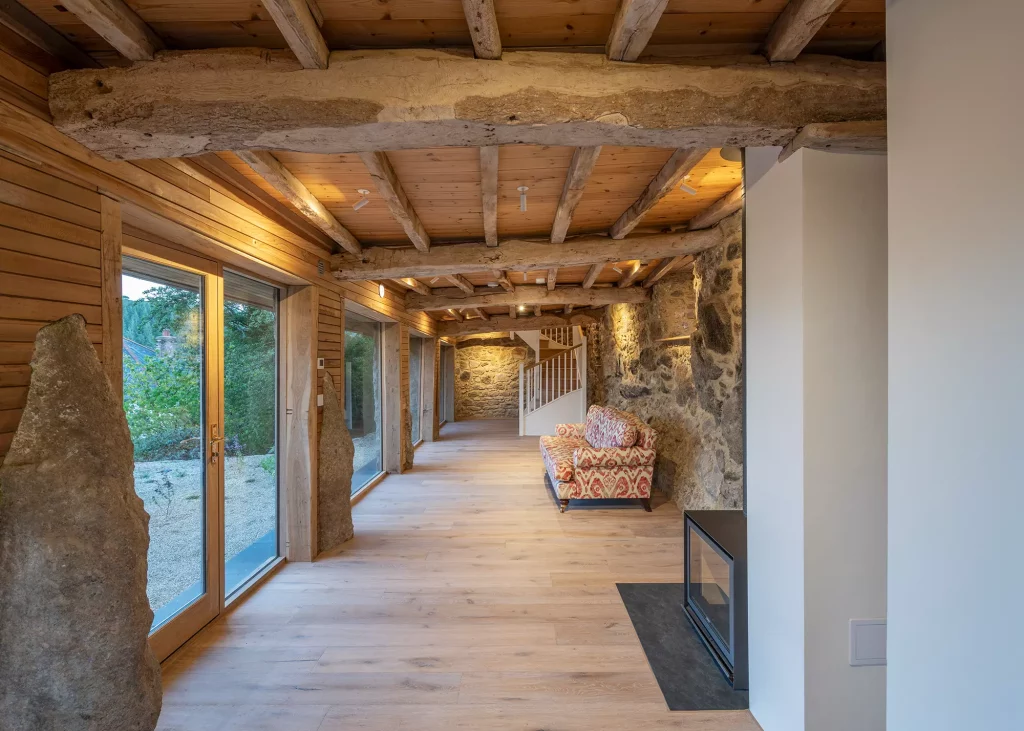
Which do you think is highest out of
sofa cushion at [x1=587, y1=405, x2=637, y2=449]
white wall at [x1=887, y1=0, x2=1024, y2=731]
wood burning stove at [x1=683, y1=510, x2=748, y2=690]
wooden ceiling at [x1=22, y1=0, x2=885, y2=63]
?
wooden ceiling at [x1=22, y1=0, x2=885, y2=63]

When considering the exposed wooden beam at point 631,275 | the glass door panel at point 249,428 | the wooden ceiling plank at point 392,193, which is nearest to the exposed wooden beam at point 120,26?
the wooden ceiling plank at point 392,193

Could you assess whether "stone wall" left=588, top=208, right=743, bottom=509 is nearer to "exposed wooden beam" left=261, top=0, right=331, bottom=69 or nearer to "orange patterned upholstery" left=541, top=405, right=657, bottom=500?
"orange patterned upholstery" left=541, top=405, right=657, bottom=500

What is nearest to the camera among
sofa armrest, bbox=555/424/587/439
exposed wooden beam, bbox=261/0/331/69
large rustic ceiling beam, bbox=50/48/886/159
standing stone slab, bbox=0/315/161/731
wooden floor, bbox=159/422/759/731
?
exposed wooden beam, bbox=261/0/331/69

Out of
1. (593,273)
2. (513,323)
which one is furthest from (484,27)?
(513,323)

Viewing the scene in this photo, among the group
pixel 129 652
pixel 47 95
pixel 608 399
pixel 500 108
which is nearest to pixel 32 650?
pixel 129 652

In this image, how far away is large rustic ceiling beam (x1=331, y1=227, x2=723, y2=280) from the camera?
3.63 m

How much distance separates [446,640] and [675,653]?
1.24 m

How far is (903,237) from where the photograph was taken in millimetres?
1133

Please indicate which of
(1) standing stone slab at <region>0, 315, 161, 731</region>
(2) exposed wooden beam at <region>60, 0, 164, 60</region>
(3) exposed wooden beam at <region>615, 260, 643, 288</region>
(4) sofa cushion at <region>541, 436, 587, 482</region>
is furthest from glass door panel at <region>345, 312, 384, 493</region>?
(2) exposed wooden beam at <region>60, 0, 164, 60</region>

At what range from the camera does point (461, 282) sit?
5.24 meters

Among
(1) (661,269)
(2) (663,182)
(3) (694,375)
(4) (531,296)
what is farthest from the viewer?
(4) (531,296)

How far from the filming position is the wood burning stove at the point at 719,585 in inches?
82.4

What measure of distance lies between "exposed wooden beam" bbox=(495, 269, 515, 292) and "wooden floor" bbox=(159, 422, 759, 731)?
2.64 m

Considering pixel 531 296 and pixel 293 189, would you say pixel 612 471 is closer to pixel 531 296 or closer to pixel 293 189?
pixel 531 296
